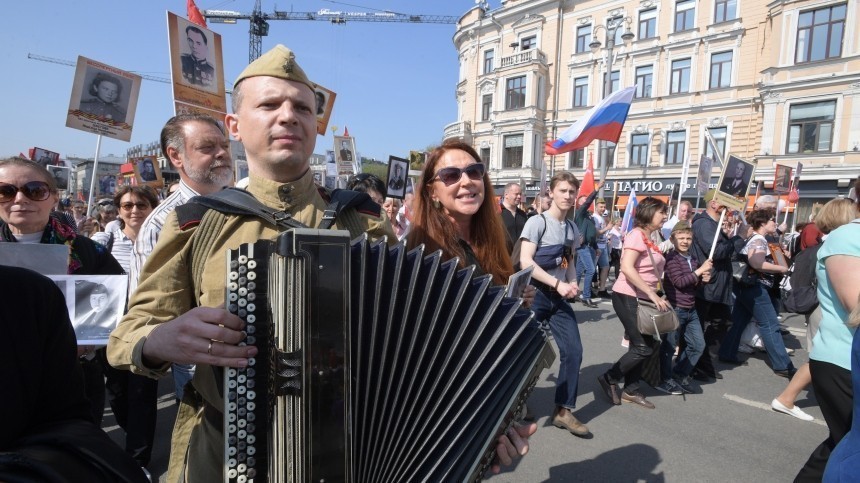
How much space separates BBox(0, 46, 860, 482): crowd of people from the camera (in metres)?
1.37

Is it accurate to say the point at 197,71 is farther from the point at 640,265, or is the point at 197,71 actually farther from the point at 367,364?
the point at 640,265

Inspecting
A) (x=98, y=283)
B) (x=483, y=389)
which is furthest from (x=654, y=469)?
(x=98, y=283)

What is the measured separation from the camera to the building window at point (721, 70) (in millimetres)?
23922

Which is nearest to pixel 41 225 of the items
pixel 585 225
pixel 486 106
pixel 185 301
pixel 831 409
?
pixel 185 301

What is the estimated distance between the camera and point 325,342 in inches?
43.1

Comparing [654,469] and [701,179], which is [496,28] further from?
[654,469]

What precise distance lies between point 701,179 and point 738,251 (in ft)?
14.1

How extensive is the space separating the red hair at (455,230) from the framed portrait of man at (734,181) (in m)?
4.27

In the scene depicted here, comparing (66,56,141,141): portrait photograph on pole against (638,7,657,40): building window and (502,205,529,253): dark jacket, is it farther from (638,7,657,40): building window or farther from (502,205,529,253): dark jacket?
(638,7,657,40): building window

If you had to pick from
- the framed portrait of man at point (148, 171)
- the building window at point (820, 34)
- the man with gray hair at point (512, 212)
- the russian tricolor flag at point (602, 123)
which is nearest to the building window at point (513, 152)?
the building window at point (820, 34)

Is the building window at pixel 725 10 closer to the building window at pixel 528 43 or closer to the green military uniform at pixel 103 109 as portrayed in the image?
the building window at pixel 528 43

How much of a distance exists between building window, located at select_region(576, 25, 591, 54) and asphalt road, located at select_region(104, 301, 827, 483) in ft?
90.6

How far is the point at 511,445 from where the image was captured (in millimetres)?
1476

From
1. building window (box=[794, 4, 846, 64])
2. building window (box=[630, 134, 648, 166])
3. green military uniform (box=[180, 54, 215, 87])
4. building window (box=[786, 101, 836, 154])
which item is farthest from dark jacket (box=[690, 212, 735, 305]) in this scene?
building window (box=[630, 134, 648, 166])
